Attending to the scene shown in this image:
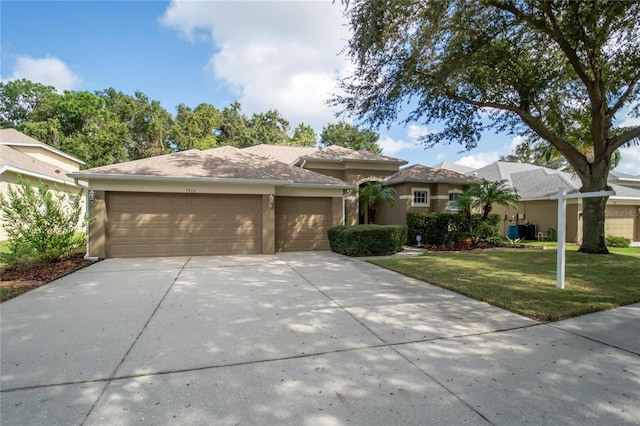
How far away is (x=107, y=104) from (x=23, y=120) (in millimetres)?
8424

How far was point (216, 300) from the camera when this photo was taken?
5.60 m

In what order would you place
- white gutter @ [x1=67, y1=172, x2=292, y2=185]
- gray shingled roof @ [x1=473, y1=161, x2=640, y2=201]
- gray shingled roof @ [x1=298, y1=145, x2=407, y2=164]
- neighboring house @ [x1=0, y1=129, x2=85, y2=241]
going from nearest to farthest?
white gutter @ [x1=67, y1=172, x2=292, y2=185], neighboring house @ [x1=0, y1=129, x2=85, y2=241], gray shingled roof @ [x1=298, y1=145, x2=407, y2=164], gray shingled roof @ [x1=473, y1=161, x2=640, y2=201]

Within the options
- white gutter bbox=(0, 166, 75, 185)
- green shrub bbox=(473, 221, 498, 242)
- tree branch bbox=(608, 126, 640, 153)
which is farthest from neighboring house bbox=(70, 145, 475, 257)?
tree branch bbox=(608, 126, 640, 153)

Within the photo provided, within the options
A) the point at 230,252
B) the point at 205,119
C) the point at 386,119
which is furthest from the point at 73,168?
the point at 386,119

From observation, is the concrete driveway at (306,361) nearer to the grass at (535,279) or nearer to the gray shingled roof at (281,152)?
the grass at (535,279)

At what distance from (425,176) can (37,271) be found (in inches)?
587

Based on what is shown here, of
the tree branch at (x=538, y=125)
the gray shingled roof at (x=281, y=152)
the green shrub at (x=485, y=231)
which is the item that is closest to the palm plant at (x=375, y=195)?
the green shrub at (x=485, y=231)

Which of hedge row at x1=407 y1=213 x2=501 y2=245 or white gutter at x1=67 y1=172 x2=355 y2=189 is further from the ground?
white gutter at x1=67 y1=172 x2=355 y2=189

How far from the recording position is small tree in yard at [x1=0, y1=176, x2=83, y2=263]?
8.27 m

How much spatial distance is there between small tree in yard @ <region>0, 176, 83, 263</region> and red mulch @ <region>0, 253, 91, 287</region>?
216 mm

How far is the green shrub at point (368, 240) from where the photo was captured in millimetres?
11211

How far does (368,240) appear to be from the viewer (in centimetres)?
1129

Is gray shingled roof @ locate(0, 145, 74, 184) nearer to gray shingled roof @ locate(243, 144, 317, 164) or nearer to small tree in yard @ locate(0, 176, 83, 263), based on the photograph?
small tree in yard @ locate(0, 176, 83, 263)

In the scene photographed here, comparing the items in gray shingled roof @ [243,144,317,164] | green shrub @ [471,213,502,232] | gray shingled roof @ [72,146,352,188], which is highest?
gray shingled roof @ [243,144,317,164]
